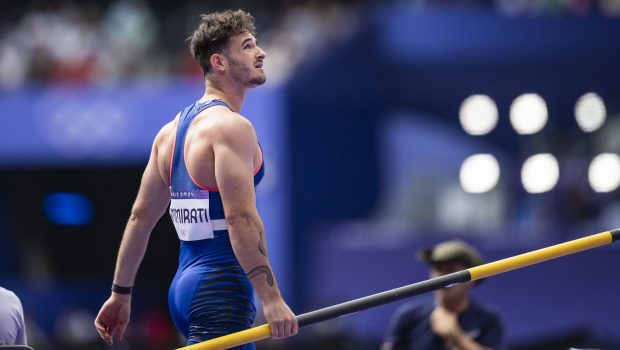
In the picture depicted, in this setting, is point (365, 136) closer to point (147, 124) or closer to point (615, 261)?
point (147, 124)

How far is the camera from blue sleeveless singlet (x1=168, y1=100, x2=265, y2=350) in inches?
207

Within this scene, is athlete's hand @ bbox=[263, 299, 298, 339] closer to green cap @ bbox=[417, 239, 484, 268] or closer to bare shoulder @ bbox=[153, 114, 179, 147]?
bare shoulder @ bbox=[153, 114, 179, 147]

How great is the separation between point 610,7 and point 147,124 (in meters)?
6.57

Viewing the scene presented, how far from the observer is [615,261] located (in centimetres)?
1379

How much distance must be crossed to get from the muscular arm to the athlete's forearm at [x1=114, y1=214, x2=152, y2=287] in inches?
28.6

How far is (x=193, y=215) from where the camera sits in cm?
535

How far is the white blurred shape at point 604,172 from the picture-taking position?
15227 millimetres

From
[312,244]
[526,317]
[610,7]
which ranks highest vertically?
[610,7]

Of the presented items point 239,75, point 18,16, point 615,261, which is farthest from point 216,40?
point 18,16

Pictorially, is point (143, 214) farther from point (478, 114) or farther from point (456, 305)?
point (478, 114)

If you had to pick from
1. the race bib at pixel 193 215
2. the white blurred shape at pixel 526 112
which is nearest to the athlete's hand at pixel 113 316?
the race bib at pixel 193 215

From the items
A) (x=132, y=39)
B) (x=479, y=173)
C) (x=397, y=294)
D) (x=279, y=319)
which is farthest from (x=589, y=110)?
(x=279, y=319)

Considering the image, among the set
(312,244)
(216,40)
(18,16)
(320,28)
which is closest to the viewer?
(216,40)

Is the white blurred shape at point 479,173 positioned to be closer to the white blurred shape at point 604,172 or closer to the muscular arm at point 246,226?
the white blurred shape at point 604,172
